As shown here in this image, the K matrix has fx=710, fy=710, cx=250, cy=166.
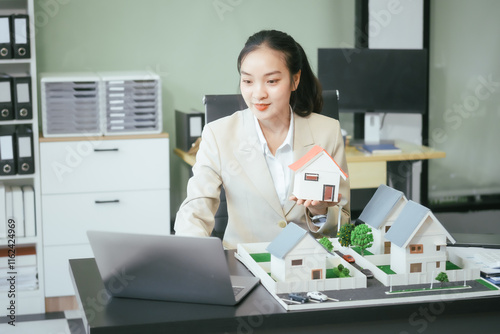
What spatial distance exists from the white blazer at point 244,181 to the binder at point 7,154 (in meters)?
1.42

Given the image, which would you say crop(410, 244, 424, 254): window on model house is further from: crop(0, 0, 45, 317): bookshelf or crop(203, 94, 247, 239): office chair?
crop(0, 0, 45, 317): bookshelf

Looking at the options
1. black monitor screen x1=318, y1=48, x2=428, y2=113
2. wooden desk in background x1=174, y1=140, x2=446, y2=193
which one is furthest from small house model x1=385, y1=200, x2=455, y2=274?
black monitor screen x1=318, y1=48, x2=428, y2=113

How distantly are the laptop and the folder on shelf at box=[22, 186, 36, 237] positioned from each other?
1.99 metres

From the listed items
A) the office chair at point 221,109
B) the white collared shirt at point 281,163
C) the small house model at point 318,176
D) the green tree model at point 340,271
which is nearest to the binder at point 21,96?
the office chair at point 221,109

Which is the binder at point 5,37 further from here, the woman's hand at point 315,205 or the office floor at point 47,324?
the woman's hand at point 315,205

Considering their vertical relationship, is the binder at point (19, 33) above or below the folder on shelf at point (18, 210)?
above

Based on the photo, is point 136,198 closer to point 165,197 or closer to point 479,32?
point 165,197

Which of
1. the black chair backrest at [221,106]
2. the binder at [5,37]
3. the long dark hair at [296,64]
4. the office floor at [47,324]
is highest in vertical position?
the binder at [5,37]

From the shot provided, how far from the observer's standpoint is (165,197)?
11.6 feet

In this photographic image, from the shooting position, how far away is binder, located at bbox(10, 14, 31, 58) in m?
3.22

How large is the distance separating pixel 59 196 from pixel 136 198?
1.20 ft

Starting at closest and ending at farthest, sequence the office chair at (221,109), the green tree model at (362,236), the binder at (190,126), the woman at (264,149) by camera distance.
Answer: the green tree model at (362,236) → the woman at (264,149) → the office chair at (221,109) → the binder at (190,126)

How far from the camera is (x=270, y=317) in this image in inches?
54.8

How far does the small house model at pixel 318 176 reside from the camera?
1.80m
